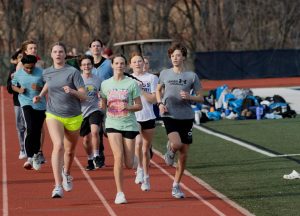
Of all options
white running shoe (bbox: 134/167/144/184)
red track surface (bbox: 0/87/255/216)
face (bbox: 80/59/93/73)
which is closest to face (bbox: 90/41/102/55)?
face (bbox: 80/59/93/73)

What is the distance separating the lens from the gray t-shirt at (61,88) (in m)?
12.4

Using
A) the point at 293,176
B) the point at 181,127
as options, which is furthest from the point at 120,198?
the point at 293,176

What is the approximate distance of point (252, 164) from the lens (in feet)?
51.4

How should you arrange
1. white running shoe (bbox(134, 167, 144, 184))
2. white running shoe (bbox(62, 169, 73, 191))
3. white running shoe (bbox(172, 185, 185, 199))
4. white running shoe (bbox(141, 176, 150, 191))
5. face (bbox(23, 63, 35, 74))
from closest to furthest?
white running shoe (bbox(172, 185, 185, 199)), white running shoe (bbox(62, 169, 73, 191)), white running shoe (bbox(141, 176, 150, 191)), white running shoe (bbox(134, 167, 144, 184)), face (bbox(23, 63, 35, 74))

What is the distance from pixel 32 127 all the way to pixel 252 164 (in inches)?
144

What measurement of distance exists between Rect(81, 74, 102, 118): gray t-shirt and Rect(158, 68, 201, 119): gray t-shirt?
288 centimetres

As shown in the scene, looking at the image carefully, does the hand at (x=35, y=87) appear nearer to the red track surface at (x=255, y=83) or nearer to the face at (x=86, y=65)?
the face at (x=86, y=65)

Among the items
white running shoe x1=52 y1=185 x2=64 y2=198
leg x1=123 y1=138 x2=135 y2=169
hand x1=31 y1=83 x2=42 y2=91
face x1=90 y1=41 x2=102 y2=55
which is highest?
face x1=90 y1=41 x2=102 y2=55

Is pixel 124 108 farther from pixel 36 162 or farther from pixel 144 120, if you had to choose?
pixel 36 162

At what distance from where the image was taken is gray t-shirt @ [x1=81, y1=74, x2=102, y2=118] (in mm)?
14922

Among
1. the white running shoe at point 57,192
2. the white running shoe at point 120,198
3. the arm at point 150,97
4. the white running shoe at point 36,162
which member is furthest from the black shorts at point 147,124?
the white running shoe at point 36,162

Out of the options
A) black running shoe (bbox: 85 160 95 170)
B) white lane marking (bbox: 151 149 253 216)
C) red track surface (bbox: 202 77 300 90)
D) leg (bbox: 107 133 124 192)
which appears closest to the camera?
white lane marking (bbox: 151 149 253 216)

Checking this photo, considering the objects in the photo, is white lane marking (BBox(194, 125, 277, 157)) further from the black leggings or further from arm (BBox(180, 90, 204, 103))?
arm (BBox(180, 90, 204, 103))

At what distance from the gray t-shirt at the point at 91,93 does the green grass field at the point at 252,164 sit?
1.84 metres
